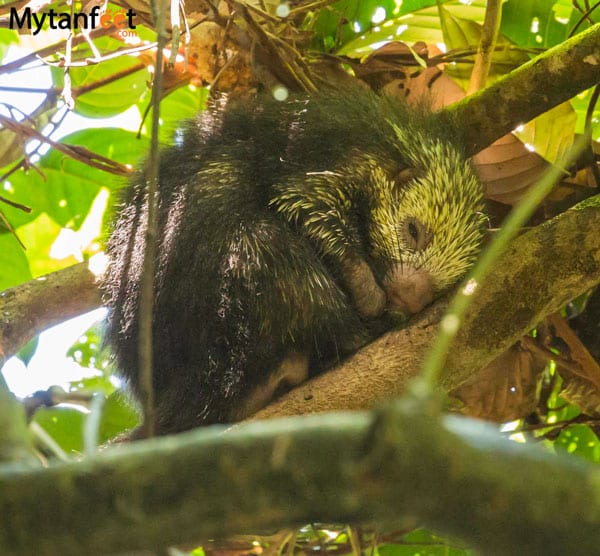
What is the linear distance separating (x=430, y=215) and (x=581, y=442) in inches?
40.6

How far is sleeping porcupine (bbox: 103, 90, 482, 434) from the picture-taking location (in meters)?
2.31

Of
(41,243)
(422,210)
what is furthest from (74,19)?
(422,210)

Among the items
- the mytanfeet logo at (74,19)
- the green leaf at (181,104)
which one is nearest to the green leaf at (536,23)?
the green leaf at (181,104)

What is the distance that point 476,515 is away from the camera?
0.61 m

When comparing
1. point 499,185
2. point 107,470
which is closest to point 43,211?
point 499,185

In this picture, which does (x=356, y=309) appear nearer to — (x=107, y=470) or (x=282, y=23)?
(x=282, y=23)

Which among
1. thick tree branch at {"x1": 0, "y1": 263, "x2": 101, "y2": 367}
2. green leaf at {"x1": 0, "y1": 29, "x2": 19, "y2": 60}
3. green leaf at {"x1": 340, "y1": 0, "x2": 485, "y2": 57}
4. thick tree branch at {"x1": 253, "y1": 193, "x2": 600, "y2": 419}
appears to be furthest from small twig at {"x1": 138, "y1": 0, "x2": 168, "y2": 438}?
green leaf at {"x1": 0, "y1": 29, "x2": 19, "y2": 60}

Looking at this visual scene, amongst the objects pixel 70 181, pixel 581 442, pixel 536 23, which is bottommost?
pixel 581 442

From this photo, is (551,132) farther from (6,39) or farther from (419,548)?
(6,39)

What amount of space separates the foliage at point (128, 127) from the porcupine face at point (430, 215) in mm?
324

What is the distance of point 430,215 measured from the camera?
9.64 feet

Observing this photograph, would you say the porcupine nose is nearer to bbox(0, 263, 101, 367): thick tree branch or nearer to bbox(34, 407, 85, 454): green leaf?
bbox(0, 263, 101, 367): thick tree branch

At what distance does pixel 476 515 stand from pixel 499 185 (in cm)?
250

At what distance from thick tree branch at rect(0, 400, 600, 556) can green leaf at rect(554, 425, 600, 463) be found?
100 inches
